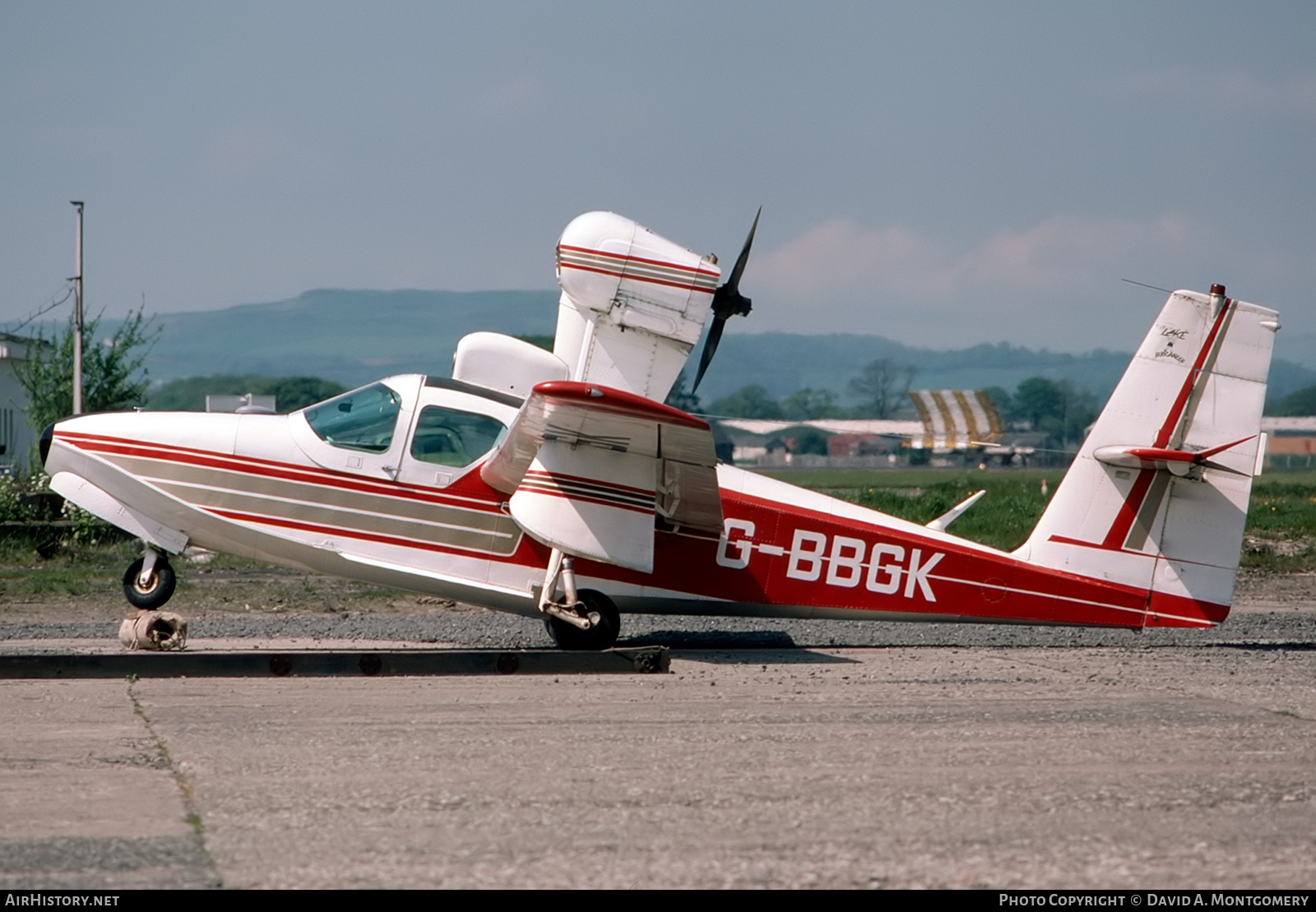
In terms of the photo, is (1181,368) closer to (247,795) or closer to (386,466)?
(386,466)

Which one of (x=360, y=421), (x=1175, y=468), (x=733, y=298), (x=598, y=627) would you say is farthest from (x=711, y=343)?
(x=1175, y=468)

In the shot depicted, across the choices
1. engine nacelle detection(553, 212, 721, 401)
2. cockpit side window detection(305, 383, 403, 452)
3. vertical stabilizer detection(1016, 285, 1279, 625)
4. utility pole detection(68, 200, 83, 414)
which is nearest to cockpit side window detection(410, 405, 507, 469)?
cockpit side window detection(305, 383, 403, 452)

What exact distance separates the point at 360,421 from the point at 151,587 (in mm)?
2107

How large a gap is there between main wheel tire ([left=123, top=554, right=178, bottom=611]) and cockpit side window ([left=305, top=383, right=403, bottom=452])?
1.63m

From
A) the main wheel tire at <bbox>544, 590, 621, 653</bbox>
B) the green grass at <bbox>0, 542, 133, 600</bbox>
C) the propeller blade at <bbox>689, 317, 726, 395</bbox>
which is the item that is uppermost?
the propeller blade at <bbox>689, 317, 726, 395</bbox>

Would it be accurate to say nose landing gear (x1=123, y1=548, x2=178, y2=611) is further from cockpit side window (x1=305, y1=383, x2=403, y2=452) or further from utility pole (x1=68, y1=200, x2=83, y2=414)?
utility pole (x1=68, y1=200, x2=83, y2=414)

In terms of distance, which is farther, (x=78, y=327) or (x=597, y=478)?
(x=78, y=327)

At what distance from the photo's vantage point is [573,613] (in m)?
10.2

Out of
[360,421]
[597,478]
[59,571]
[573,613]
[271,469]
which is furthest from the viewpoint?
[59,571]

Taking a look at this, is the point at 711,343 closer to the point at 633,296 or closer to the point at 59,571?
the point at 633,296

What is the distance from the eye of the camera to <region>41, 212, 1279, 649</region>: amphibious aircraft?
1029cm

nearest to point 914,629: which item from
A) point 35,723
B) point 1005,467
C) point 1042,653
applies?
point 1042,653

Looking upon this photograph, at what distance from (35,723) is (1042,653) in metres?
7.54

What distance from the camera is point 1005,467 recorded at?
266ft
